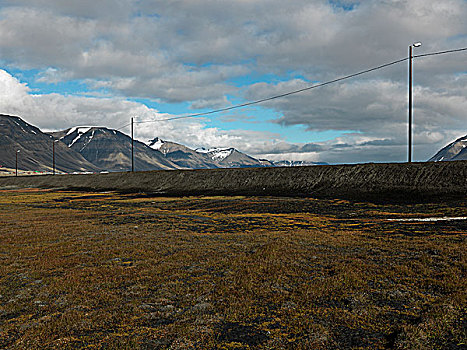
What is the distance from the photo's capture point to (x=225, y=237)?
1920 centimetres

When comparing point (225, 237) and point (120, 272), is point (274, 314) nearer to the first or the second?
point (120, 272)

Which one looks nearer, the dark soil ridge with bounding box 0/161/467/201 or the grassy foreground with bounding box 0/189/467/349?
the grassy foreground with bounding box 0/189/467/349

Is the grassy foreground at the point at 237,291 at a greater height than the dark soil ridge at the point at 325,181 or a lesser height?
lesser

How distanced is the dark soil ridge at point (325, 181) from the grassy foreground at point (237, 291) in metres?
24.8

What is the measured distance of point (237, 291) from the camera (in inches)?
388

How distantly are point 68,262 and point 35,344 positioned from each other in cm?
712

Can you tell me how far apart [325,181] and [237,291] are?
4894 cm

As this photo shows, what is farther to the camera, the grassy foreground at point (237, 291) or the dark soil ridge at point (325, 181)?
the dark soil ridge at point (325, 181)

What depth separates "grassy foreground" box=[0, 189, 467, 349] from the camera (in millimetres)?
7234

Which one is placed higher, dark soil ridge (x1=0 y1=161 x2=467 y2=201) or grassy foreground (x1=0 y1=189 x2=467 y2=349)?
dark soil ridge (x1=0 y1=161 x2=467 y2=201)

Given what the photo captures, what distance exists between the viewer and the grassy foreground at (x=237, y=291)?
723 cm

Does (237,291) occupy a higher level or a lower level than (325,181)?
lower

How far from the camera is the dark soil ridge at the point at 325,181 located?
41500 mm

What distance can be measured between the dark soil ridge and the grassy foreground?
81.5 feet
